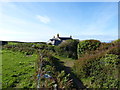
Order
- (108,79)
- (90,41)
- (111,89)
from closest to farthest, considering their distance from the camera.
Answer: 1. (111,89)
2. (108,79)
3. (90,41)

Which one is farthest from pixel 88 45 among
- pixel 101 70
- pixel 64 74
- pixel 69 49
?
pixel 64 74

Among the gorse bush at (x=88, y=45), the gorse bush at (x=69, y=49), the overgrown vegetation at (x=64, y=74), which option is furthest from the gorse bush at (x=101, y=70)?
the gorse bush at (x=69, y=49)

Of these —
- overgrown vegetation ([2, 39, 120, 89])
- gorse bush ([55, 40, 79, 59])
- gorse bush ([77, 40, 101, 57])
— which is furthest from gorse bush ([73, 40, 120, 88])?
gorse bush ([55, 40, 79, 59])

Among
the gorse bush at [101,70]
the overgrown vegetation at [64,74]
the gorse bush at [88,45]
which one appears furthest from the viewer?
the gorse bush at [88,45]

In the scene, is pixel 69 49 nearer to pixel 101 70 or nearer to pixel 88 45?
pixel 88 45

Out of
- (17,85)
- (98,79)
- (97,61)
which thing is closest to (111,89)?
(98,79)

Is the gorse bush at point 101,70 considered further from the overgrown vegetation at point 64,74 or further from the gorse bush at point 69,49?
the gorse bush at point 69,49

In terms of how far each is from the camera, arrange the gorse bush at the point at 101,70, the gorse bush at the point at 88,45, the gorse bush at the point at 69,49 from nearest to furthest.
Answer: the gorse bush at the point at 101,70 < the gorse bush at the point at 88,45 < the gorse bush at the point at 69,49

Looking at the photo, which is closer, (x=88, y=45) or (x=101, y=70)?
(x=101, y=70)

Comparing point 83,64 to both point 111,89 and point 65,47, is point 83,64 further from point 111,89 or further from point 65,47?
point 65,47

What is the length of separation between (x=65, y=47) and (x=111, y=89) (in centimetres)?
1046

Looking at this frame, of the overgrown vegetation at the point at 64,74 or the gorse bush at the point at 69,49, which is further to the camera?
the gorse bush at the point at 69,49

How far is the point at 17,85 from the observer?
15.6 ft

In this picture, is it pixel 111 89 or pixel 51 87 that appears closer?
pixel 51 87
